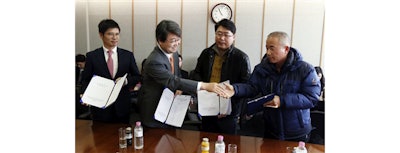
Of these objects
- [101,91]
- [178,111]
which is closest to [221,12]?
[178,111]

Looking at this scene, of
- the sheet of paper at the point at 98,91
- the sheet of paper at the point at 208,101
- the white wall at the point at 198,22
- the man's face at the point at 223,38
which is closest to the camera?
the white wall at the point at 198,22

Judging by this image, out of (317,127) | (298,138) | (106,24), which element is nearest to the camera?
(317,127)

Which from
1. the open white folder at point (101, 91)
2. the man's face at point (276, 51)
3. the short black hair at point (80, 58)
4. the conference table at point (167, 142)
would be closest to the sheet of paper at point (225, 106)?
the conference table at point (167, 142)

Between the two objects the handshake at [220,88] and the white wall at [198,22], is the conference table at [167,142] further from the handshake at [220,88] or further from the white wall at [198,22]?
the white wall at [198,22]

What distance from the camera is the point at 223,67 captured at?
1.71m

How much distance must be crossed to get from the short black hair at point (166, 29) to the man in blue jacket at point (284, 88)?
0.49m

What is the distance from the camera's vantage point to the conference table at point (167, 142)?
60.5 inches

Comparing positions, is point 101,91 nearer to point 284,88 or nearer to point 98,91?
point 98,91

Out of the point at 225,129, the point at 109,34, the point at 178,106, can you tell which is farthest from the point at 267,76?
the point at 109,34

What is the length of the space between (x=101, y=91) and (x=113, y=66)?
19 centimetres

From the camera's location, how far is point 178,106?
70.6 inches
